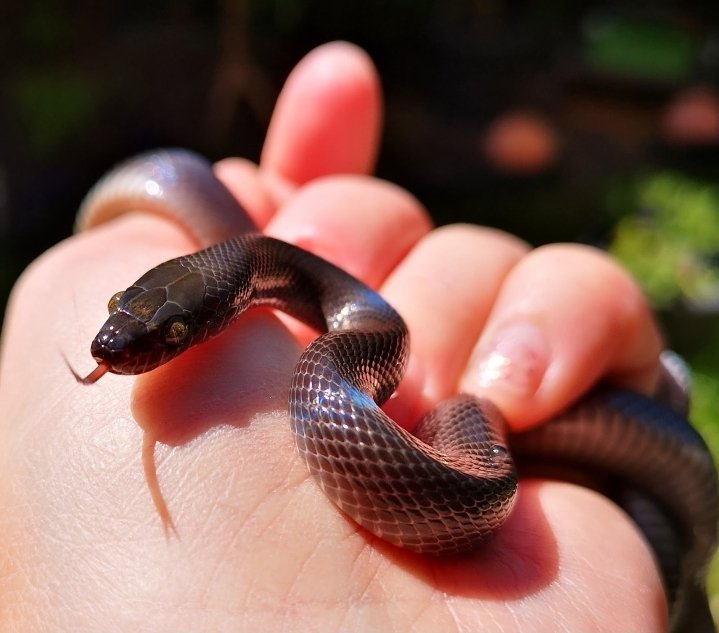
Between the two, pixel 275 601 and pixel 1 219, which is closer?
pixel 275 601

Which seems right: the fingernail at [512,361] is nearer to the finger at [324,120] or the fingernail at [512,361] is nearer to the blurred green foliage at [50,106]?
the finger at [324,120]

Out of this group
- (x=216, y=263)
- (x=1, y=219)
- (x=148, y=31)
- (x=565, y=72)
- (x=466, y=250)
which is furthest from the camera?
(x=565, y=72)

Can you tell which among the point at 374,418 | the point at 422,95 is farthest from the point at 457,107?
the point at 374,418

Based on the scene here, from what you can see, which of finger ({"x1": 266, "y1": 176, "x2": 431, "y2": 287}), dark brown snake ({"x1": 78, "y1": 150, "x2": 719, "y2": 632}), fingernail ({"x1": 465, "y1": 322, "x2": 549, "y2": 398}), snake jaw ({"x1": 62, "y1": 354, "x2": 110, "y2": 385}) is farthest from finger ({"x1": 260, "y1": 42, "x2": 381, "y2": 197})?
snake jaw ({"x1": 62, "y1": 354, "x2": 110, "y2": 385})

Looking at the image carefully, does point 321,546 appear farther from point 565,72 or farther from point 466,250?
point 565,72

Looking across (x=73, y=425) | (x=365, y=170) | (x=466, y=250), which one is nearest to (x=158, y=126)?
(x=365, y=170)

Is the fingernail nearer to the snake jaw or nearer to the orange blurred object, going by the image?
the snake jaw

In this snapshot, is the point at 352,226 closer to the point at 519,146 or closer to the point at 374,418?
the point at 374,418
